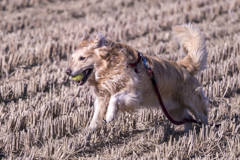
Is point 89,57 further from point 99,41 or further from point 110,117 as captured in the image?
point 110,117

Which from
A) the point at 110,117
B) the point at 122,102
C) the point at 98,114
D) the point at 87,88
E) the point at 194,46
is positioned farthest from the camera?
the point at 87,88

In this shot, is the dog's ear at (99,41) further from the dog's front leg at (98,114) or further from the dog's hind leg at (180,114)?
the dog's hind leg at (180,114)

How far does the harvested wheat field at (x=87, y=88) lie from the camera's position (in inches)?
146

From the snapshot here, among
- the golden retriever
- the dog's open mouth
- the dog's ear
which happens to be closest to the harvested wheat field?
the golden retriever

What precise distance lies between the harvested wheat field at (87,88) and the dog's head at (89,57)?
78 centimetres

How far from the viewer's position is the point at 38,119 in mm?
4363

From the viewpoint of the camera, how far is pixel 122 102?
373 centimetres

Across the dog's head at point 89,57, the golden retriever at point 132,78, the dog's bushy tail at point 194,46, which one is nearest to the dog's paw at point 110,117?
the golden retriever at point 132,78

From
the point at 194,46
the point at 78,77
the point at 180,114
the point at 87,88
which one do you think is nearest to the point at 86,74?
the point at 78,77

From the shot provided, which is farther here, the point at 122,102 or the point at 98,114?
the point at 98,114

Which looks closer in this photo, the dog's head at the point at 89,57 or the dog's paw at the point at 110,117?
the dog's paw at the point at 110,117

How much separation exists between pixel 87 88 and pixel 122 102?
1.48 metres

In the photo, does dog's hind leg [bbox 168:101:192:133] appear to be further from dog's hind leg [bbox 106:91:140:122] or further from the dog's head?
the dog's head

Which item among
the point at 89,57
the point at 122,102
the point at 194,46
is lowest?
the point at 122,102
